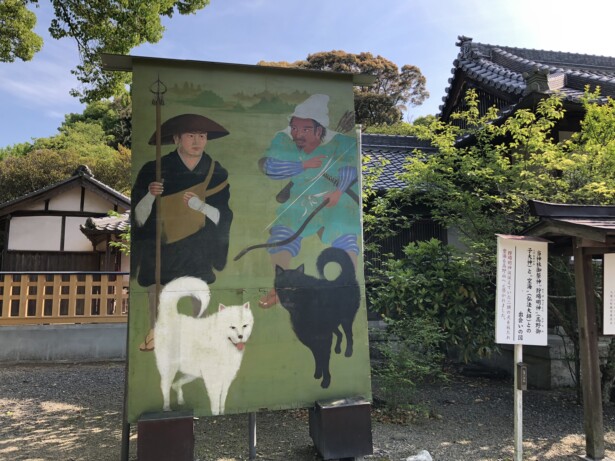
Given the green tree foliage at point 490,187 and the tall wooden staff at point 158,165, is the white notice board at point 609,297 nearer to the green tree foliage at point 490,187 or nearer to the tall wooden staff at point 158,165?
the green tree foliage at point 490,187

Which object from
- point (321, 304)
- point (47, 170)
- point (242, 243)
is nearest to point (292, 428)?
point (321, 304)

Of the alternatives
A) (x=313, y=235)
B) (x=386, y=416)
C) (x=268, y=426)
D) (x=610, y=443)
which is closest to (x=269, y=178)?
(x=313, y=235)

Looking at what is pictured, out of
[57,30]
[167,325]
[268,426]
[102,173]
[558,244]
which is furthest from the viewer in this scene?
[102,173]

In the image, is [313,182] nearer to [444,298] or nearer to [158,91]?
[158,91]

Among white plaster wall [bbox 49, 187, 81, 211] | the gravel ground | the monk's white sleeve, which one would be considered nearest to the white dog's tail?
the monk's white sleeve

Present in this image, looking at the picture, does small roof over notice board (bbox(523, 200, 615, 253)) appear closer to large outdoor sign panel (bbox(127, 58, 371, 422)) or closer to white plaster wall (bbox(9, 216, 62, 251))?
large outdoor sign panel (bbox(127, 58, 371, 422))

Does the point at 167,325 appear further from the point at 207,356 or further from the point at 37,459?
the point at 37,459

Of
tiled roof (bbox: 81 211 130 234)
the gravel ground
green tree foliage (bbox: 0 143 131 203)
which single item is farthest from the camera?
green tree foliage (bbox: 0 143 131 203)

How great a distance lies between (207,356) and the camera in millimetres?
4387

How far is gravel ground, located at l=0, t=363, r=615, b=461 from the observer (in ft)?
17.0

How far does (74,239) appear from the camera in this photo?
16141 mm

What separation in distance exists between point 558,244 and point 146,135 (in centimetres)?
519

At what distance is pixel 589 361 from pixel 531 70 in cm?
688

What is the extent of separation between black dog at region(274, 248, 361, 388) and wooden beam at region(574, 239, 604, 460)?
2756mm
